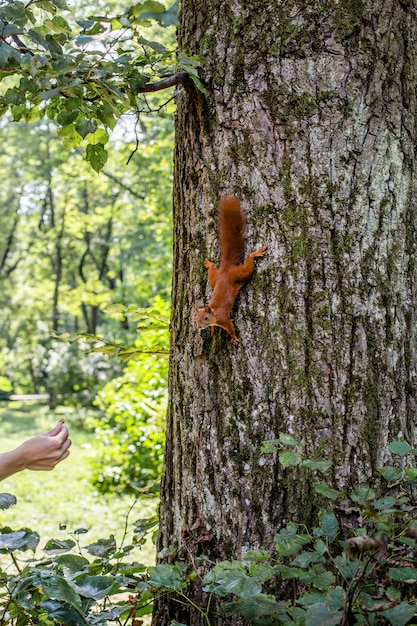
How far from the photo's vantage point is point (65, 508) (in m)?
6.63

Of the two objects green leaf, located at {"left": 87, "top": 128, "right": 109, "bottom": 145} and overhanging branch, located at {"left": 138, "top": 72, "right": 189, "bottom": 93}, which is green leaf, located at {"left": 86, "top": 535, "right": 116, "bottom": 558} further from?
overhanging branch, located at {"left": 138, "top": 72, "right": 189, "bottom": 93}

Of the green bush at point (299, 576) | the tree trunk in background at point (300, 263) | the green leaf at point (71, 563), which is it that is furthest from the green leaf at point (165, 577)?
the green leaf at point (71, 563)

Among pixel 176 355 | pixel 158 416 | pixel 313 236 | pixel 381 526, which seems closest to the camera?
pixel 381 526

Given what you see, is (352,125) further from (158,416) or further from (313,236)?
(158,416)

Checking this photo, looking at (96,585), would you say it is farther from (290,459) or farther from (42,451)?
(290,459)

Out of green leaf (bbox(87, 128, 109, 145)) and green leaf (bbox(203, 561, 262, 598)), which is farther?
green leaf (bbox(87, 128, 109, 145))

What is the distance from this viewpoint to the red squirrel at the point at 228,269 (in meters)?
1.69

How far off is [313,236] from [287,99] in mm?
373

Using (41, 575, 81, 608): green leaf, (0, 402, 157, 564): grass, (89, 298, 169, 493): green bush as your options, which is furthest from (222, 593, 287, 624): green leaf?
(89, 298, 169, 493): green bush

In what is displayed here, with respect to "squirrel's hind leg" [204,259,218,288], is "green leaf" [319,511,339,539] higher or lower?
lower

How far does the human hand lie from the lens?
166 cm

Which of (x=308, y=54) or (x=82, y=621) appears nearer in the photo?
(x=82, y=621)

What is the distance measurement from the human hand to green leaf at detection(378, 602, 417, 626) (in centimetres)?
91

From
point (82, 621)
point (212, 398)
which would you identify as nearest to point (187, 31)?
point (212, 398)
